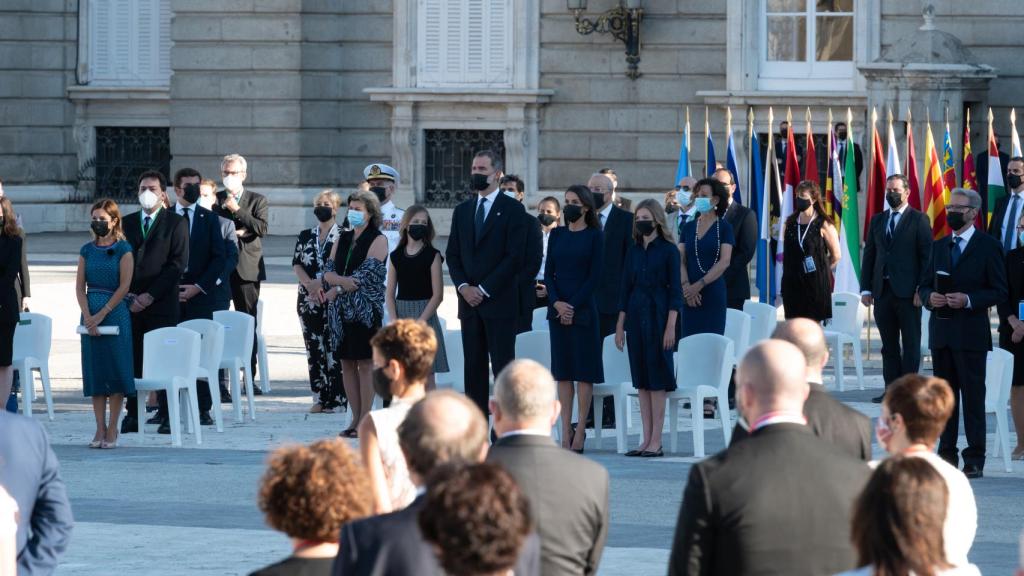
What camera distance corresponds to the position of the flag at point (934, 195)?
17469 mm

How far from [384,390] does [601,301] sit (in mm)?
7089

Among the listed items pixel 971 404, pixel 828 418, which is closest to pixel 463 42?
pixel 971 404

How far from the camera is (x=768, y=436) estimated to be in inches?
207

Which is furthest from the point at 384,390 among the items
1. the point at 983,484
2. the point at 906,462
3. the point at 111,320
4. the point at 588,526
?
the point at 111,320

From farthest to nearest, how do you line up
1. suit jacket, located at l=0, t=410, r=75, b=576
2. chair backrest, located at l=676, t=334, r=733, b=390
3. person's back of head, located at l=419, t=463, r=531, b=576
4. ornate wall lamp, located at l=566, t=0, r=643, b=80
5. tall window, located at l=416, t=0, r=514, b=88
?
tall window, located at l=416, t=0, r=514, b=88 < ornate wall lamp, located at l=566, t=0, r=643, b=80 < chair backrest, located at l=676, t=334, r=733, b=390 < suit jacket, located at l=0, t=410, r=75, b=576 < person's back of head, located at l=419, t=463, r=531, b=576

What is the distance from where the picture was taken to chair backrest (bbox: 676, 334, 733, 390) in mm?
12250

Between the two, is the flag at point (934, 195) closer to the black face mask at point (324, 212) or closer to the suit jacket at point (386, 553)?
the black face mask at point (324, 212)

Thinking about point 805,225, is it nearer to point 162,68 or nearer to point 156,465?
point 156,465

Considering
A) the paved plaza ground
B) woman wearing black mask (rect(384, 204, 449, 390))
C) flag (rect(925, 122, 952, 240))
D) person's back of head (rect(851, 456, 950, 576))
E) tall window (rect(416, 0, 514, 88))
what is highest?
tall window (rect(416, 0, 514, 88))

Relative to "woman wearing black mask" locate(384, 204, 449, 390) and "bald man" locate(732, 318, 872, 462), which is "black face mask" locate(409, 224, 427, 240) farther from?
"bald man" locate(732, 318, 872, 462)

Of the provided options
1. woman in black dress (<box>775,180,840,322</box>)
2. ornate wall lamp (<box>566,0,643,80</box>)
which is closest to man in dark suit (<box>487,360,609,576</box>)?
woman in black dress (<box>775,180,840,322</box>)

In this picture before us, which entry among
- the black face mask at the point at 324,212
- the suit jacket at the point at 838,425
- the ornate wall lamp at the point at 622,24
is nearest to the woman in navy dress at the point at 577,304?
the black face mask at the point at 324,212

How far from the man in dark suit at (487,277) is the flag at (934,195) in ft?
19.7

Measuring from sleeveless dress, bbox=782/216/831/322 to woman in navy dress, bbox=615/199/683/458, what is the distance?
271 centimetres
